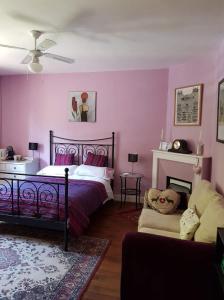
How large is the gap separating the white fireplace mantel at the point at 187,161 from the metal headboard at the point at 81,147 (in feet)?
3.25

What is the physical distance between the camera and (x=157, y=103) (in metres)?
4.92

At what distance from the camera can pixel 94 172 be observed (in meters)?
4.84

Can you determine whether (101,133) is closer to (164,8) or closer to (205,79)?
(205,79)

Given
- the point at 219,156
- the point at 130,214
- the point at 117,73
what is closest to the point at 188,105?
the point at 219,156

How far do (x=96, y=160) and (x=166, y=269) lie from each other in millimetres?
3384

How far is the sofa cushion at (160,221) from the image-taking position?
2844mm

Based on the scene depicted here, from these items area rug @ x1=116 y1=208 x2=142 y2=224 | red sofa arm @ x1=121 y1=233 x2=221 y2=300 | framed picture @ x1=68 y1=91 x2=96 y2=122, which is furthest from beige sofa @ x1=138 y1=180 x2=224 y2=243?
framed picture @ x1=68 y1=91 x2=96 y2=122

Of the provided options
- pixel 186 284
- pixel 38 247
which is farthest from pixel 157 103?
pixel 186 284

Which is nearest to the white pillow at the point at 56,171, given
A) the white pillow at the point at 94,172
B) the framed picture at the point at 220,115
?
the white pillow at the point at 94,172

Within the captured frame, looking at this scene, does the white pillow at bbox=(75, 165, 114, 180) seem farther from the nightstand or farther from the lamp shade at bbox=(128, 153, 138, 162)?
the nightstand

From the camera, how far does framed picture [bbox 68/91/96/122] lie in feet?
17.4

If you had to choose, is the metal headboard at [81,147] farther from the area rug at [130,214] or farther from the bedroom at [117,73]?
the area rug at [130,214]

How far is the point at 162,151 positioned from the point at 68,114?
2211 millimetres

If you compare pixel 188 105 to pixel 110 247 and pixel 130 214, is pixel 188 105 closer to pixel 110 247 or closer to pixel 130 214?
pixel 130 214
